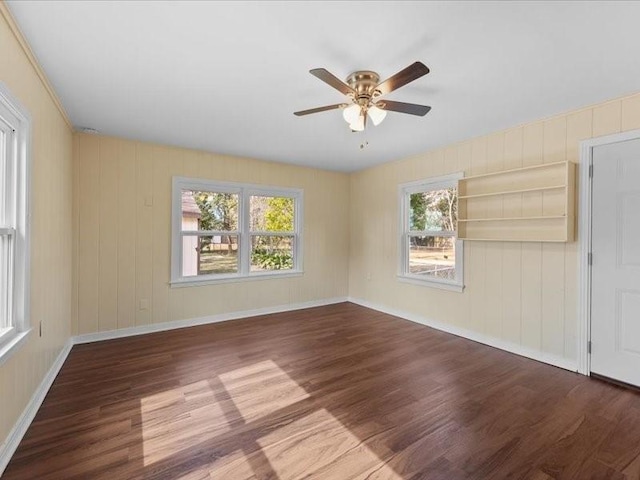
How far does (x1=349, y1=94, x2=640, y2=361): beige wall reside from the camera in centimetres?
293

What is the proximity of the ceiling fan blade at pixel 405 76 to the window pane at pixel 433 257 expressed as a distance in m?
2.57

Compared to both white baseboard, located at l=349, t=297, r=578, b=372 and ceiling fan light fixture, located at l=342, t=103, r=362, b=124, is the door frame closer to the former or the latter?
white baseboard, located at l=349, t=297, r=578, b=372

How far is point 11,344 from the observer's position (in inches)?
70.7

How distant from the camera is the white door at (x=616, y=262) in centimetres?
258

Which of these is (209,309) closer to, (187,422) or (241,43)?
(187,422)

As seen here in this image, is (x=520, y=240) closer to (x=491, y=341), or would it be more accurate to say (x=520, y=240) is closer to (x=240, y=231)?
(x=491, y=341)

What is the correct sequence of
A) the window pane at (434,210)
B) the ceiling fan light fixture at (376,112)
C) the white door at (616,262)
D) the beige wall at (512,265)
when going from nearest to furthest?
the ceiling fan light fixture at (376,112) → the white door at (616,262) → the beige wall at (512,265) → the window pane at (434,210)

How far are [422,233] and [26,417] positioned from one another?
4374mm

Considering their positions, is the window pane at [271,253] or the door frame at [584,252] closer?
the door frame at [584,252]

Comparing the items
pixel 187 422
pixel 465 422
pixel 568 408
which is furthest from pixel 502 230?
pixel 187 422

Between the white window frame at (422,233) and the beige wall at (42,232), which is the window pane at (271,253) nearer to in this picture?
the white window frame at (422,233)

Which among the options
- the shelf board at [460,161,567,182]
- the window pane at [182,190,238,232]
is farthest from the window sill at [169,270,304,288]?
the shelf board at [460,161,567,182]

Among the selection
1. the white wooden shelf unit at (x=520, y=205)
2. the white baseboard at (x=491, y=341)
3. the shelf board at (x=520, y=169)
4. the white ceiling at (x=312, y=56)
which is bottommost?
the white baseboard at (x=491, y=341)

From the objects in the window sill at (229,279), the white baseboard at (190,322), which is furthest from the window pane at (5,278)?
the window sill at (229,279)
